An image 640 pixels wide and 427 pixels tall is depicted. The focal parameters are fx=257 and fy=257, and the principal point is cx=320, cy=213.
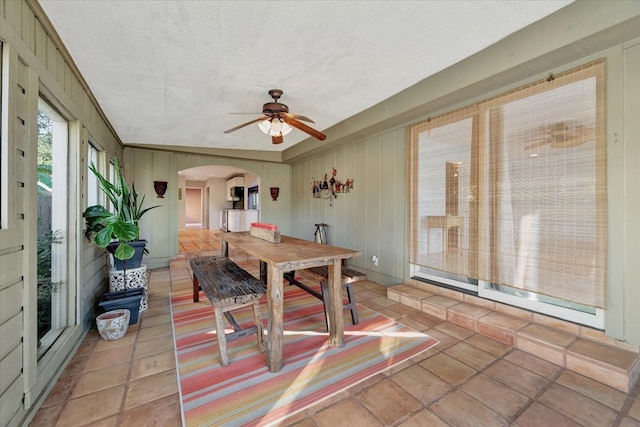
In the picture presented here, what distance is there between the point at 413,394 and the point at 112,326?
2.45 meters

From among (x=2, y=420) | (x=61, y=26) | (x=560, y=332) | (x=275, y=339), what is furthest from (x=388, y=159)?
(x=2, y=420)

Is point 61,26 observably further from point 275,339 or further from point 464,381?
point 464,381

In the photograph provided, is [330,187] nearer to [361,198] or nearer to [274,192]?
[361,198]

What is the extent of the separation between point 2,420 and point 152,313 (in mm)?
1688

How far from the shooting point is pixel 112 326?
2215 mm

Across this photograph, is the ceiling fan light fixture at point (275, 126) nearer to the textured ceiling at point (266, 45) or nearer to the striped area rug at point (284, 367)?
the textured ceiling at point (266, 45)

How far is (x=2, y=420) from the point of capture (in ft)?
3.84

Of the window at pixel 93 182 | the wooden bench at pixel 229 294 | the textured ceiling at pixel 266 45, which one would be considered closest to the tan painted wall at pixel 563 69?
the textured ceiling at pixel 266 45

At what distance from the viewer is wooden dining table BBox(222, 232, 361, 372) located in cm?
179

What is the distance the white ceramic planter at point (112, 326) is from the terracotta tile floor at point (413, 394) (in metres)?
0.06

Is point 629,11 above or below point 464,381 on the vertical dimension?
above

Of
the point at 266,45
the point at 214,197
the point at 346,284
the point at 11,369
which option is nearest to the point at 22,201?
the point at 11,369

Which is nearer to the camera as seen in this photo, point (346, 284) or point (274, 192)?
point (346, 284)

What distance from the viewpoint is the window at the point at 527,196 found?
1.99m
